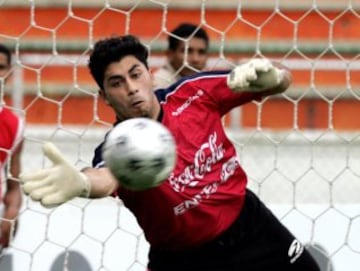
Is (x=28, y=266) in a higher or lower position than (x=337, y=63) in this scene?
lower

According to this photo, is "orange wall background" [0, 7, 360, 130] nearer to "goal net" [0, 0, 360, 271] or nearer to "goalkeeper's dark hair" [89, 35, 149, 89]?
"goal net" [0, 0, 360, 271]

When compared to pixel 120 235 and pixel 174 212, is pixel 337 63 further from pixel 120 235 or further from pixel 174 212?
pixel 174 212

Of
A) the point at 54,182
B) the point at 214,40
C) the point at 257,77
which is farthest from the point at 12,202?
the point at 214,40

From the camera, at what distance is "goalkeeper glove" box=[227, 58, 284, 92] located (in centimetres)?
277

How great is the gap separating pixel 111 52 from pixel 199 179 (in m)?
0.42

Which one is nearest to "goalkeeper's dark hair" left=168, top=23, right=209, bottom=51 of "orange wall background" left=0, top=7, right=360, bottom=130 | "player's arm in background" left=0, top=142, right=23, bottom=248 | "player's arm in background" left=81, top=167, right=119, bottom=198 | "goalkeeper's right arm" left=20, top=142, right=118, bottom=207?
"orange wall background" left=0, top=7, right=360, bottom=130

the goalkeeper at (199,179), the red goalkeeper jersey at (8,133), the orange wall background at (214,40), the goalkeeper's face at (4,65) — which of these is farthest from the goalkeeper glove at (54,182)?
the orange wall background at (214,40)

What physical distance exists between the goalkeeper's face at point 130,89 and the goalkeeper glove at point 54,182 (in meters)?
0.51

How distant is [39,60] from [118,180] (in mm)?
2458

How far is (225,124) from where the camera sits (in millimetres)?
4719

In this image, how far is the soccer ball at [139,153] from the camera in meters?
2.30

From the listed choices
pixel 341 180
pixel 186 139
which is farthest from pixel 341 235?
pixel 186 139

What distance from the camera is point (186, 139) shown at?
2.87 m

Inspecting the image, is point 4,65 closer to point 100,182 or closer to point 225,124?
point 225,124
